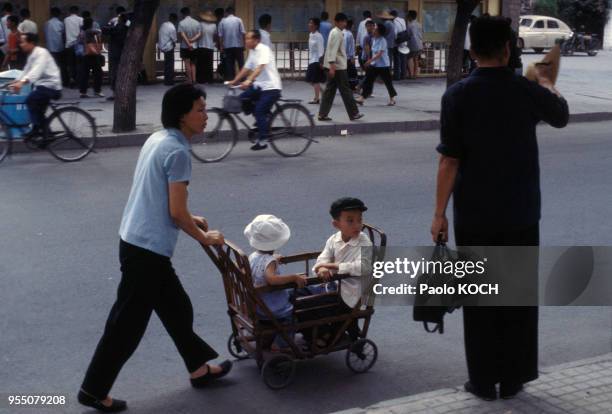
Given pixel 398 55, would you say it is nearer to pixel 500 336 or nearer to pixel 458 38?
pixel 458 38

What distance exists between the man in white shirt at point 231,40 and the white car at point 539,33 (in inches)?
827

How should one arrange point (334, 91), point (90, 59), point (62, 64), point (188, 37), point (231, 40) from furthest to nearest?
point (188, 37) → point (231, 40) → point (62, 64) → point (90, 59) → point (334, 91)

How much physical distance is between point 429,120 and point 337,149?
344 centimetres

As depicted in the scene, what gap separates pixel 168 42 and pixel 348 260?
17.1 m

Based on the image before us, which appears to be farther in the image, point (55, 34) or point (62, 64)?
point (62, 64)

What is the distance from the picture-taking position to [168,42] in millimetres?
21422

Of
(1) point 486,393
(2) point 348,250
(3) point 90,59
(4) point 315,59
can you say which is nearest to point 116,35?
(3) point 90,59

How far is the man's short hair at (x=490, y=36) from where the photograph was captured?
4090 mm

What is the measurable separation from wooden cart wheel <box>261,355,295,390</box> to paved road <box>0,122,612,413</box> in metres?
0.06

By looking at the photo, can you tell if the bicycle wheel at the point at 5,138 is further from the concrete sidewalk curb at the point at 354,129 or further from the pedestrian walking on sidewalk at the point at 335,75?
the pedestrian walking on sidewalk at the point at 335,75

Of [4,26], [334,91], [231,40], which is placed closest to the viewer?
[334,91]

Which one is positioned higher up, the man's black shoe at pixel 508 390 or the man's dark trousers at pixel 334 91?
the man's dark trousers at pixel 334 91

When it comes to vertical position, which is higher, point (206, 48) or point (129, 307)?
point (206, 48)

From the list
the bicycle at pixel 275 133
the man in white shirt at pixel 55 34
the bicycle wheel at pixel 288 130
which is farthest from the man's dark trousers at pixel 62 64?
the bicycle wheel at pixel 288 130
